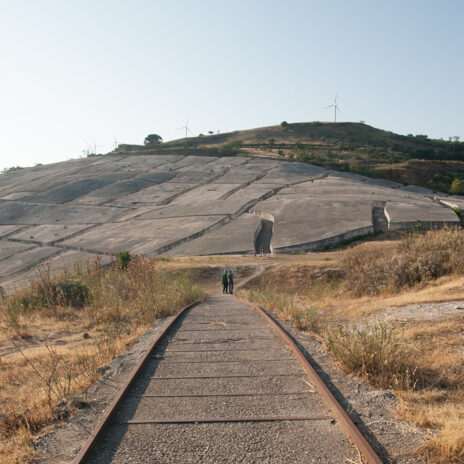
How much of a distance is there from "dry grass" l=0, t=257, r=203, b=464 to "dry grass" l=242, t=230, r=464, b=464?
330cm

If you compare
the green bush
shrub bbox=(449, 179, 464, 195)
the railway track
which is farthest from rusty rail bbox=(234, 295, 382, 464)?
shrub bbox=(449, 179, 464, 195)

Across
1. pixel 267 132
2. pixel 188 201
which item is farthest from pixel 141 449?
pixel 267 132

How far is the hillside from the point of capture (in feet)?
193

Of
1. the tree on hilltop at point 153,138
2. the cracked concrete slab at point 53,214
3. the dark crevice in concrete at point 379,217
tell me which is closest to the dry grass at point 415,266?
the dark crevice in concrete at point 379,217

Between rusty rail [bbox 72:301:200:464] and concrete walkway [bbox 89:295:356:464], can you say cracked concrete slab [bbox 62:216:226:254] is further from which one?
rusty rail [bbox 72:301:200:464]

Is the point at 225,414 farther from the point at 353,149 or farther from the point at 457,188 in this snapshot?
the point at 353,149

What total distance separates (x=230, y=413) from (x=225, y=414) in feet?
0.17

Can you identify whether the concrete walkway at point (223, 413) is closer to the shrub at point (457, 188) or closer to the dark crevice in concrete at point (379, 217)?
A: the dark crevice in concrete at point (379, 217)

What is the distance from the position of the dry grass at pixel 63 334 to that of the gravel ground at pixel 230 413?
31cm

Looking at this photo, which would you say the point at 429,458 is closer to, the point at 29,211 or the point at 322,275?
the point at 322,275

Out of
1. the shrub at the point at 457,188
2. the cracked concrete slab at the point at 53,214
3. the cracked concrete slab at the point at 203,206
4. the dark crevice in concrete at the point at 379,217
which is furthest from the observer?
the shrub at the point at 457,188

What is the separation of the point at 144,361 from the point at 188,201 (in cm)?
3889

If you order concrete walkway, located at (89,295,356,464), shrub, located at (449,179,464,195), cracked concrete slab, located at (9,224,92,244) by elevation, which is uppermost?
shrub, located at (449,179,464,195)

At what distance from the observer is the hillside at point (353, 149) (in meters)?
58.8
